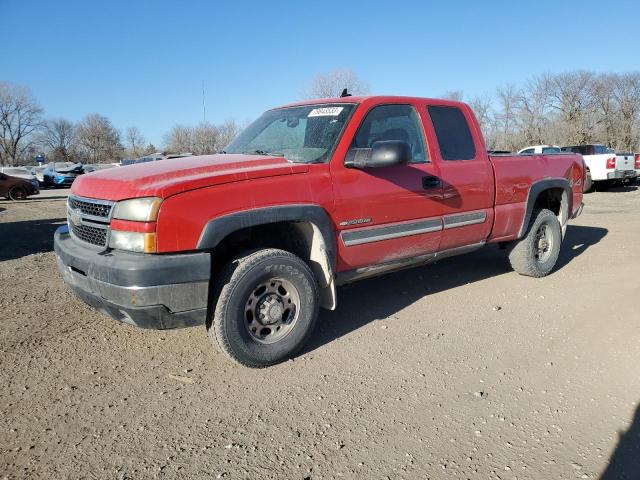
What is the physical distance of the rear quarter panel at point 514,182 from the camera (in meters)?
4.83

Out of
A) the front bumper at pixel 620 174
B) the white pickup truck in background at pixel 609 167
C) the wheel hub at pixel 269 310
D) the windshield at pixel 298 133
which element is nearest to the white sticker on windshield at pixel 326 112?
the windshield at pixel 298 133

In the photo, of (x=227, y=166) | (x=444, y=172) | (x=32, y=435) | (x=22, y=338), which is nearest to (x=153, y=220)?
(x=227, y=166)

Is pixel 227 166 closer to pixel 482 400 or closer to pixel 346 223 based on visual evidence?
pixel 346 223

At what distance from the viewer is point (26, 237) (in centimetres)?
850

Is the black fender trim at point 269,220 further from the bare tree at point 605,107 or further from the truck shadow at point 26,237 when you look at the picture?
the bare tree at point 605,107

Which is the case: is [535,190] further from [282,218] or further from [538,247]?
[282,218]

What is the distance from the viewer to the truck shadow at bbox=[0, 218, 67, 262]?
7.12 m

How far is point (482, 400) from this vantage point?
291 cm

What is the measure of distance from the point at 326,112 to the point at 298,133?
296mm

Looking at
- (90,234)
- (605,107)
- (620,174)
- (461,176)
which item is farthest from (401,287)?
(605,107)

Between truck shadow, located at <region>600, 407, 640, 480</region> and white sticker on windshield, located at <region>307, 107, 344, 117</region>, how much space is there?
→ 292 centimetres

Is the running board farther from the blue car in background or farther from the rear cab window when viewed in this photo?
the blue car in background

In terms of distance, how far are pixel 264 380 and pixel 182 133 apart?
163 feet

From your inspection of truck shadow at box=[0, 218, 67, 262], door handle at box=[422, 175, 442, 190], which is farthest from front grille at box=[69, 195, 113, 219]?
truck shadow at box=[0, 218, 67, 262]
